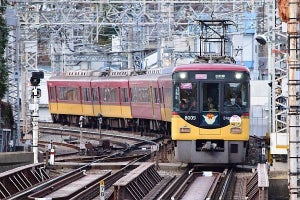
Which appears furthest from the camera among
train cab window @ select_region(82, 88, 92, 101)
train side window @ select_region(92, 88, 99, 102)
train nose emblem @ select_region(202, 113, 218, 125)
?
train cab window @ select_region(82, 88, 92, 101)

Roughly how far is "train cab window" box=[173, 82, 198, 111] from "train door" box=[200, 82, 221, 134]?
0.16 m

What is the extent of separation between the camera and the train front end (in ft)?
72.8

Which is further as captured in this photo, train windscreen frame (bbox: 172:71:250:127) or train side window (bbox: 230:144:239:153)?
train windscreen frame (bbox: 172:71:250:127)

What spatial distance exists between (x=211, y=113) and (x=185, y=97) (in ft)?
2.13

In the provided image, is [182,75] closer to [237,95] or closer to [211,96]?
[211,96]

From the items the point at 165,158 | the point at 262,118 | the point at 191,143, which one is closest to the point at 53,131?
the point at 262,118

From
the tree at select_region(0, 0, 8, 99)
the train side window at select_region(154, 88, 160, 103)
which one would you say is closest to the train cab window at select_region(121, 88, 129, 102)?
the train side window at select_region(154, 88, 160, 103)

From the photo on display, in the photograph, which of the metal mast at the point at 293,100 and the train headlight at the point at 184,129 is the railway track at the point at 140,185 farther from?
the metal mast at the point at 293,100

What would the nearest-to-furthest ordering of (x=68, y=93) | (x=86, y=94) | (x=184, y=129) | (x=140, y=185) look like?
(x=140, y=185)
(x=184, y=129)
(x=86, y=94)
(x=68, y=93)

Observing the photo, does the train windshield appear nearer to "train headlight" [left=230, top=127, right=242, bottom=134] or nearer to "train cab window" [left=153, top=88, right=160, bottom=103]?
"train headlight" [left=230, top=127, right=242, bottom=134]

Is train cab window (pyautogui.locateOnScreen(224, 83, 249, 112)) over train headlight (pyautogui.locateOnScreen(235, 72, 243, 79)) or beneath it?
beneath

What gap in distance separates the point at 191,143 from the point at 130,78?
15.8 metres

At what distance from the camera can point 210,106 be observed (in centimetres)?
2244

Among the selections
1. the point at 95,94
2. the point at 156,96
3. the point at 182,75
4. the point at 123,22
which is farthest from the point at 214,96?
the point at 95,94
